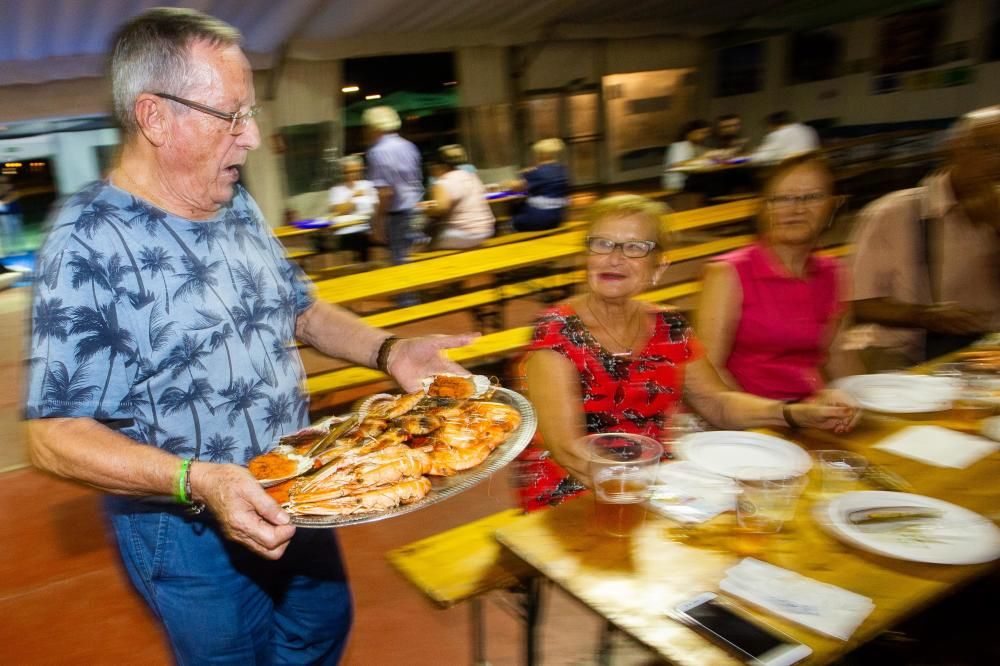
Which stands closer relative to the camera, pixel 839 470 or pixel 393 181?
pixel 839 470

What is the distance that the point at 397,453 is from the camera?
1.46 m

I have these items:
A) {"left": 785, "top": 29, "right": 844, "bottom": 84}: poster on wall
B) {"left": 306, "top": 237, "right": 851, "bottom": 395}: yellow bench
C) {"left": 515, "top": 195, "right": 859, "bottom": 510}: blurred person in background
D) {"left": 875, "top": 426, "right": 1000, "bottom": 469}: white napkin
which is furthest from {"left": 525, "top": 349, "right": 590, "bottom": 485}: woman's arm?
{"left": 785, "top": 29, "right": 844, "bottom": 84}: poster on wall

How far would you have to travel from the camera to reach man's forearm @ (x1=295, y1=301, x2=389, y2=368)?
195 centimetres

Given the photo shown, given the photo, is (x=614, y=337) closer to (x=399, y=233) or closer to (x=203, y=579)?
(x=203, y=579)

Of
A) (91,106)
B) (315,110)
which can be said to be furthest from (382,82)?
(91,106)

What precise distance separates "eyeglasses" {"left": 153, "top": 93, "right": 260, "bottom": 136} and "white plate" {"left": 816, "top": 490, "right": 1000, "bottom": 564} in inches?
63.1

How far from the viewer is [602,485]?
4.98 ft

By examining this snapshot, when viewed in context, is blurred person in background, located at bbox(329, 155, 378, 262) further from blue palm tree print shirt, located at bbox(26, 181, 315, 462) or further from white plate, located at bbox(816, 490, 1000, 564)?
white plate, located at bbox(816, 490, 1000, 564)

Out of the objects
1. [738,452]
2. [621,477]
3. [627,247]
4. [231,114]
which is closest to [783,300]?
[627,247]

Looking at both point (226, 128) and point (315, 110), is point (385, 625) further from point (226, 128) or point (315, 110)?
point (315, 110)

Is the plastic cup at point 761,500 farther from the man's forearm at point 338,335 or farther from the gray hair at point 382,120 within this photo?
the gray hair at point 382,120

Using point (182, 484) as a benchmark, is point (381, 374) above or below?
below

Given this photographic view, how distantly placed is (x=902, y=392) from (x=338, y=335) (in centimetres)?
185

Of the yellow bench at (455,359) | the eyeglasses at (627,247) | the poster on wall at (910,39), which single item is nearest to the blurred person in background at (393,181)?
the yellow bench at (455,359)
